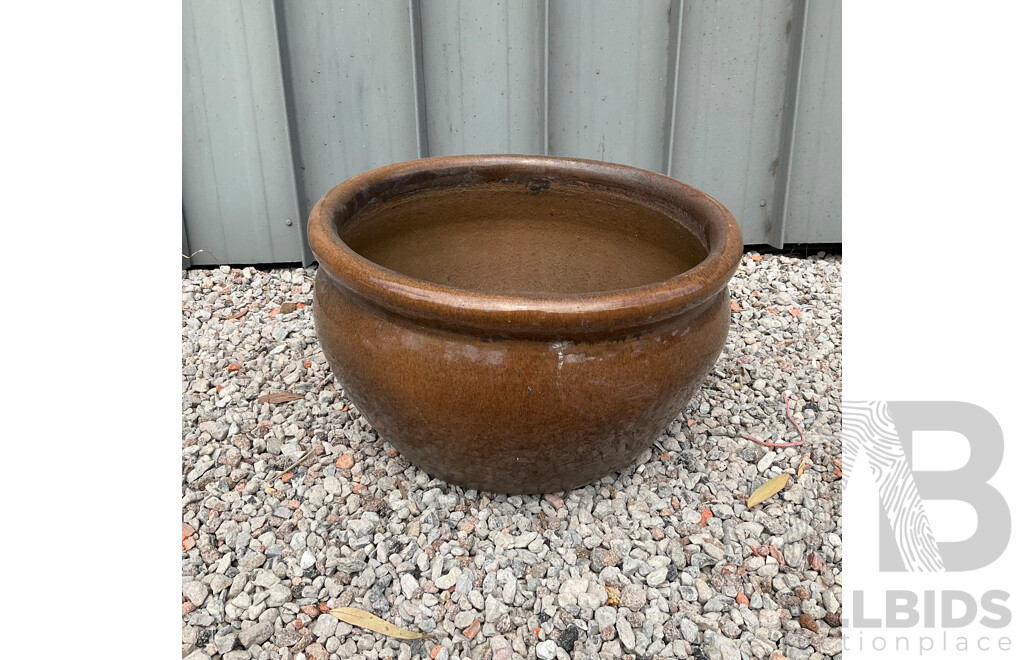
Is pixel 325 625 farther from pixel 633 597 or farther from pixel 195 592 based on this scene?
pixel 633 597

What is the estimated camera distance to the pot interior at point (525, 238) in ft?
6.13

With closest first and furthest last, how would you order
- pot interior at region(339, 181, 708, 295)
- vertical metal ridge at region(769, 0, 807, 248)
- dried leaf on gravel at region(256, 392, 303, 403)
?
pot interior at region(339, 181, 708, 295) → dried leaf on gravel at region(256, 392, 303, 403) → vertical metal ridge at region(769, 0, 807, 248)

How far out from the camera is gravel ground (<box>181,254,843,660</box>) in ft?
4.51

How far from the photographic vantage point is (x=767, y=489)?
1729mm

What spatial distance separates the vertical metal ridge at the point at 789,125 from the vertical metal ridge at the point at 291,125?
1.71m

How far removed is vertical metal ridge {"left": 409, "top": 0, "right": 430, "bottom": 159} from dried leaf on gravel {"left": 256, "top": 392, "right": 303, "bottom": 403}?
103cm

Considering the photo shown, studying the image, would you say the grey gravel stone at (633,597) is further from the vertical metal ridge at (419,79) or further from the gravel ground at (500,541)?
the vertical metal ridge at (419,79)

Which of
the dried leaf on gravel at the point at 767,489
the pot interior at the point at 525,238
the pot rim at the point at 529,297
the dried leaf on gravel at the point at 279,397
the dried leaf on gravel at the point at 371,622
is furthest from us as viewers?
the dried leaf on gravel at the point at 279,397

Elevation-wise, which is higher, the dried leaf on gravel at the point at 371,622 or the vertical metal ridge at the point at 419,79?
the vertical metal ridge at the point at 419,79

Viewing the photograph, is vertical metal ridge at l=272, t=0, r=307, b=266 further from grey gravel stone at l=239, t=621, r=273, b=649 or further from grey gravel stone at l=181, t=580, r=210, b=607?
grey gravel stone at l=239, t=621, r=273, b=649

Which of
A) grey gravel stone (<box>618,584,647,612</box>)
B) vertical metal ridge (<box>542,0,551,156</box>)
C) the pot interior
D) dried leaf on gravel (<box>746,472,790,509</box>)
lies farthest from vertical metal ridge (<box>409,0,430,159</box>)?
grey gravel stone (<box>618,584,647,612</box>)

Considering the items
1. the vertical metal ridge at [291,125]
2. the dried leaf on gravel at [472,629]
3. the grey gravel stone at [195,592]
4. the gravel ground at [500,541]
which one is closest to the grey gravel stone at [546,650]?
the gravel ground at [500,541]

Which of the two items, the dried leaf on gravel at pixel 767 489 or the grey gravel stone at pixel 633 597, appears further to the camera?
the dried leaf on gravel at pixel 767 489

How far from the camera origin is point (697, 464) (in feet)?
5.92
